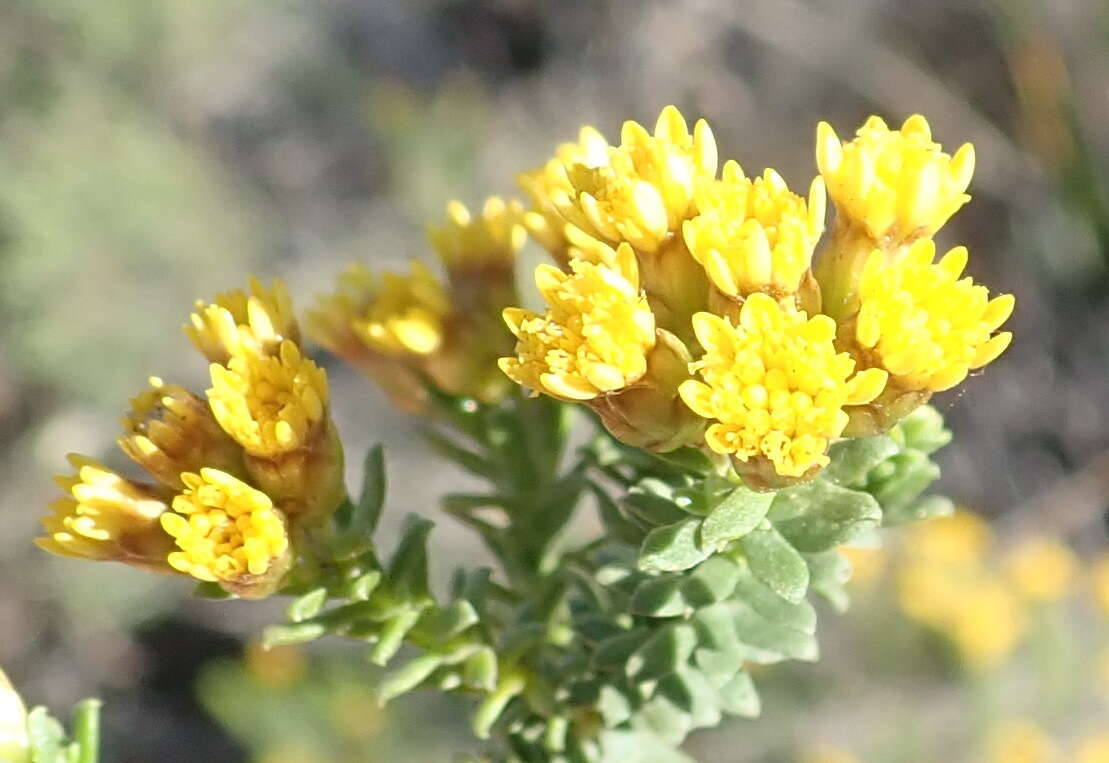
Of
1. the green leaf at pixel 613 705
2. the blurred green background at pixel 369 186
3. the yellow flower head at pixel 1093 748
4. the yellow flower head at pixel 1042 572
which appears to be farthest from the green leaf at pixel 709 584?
the yellow flower head at pixel 1042 572

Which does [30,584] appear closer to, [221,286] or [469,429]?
[221,286]

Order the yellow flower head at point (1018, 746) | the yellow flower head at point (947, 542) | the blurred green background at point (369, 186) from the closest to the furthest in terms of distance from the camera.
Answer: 1. the yellow flower head at point (1018, 746)
2. the yellow flower head at point (947, 542)
3. the blurred green background at point (369, 186)

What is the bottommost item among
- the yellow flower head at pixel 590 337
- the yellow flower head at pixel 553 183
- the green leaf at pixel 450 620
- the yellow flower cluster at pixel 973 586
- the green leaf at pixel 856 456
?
the yellow flower cluster at pixel 973 586

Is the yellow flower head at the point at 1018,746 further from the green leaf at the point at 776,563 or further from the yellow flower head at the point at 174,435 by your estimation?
the yellow flower head at the point at 174,435

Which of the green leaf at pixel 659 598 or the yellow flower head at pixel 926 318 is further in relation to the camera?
the green leaf at pixel 659 598

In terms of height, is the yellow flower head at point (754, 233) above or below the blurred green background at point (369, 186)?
below

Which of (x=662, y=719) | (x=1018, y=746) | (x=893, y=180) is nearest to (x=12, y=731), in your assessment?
(x=662, y=719)

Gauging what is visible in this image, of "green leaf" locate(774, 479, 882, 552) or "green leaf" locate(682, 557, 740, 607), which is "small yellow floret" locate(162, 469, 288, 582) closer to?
"green leaf" locate(682, 557, 740, 607)
